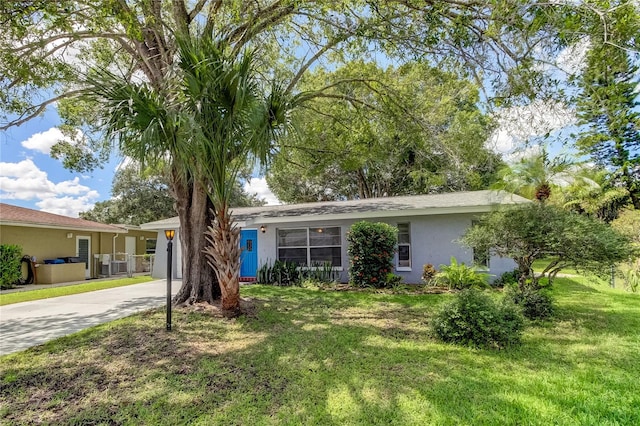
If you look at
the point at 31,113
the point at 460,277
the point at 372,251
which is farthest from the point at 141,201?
the point at 460,277

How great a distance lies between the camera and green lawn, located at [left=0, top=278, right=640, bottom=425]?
10.9 ft

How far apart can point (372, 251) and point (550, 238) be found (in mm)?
5406

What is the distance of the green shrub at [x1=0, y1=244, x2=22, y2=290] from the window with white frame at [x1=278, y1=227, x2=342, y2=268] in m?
10.0

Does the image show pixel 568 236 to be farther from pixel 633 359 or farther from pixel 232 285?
pixel 232 285

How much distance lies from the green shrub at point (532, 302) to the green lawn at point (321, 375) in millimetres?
280

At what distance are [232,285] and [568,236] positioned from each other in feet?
20.9

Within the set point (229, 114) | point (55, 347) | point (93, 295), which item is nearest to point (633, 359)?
point (229, 114)

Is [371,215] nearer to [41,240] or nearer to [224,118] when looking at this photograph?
[224,118]

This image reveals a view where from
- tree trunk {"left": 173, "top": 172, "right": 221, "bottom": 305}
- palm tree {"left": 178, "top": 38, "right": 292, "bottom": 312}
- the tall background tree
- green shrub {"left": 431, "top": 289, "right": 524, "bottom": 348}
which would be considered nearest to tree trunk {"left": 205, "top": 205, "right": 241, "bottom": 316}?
palm tree {"left": 178, "top": 38, "right": 292, "bottom": 312}

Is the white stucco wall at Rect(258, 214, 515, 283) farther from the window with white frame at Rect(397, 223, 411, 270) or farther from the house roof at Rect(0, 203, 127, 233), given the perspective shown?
the house roof at Rect(0, 203, 127, 233)

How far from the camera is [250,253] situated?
14211 millimetres

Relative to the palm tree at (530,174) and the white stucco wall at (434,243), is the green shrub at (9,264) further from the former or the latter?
the palm tree at (530,174)

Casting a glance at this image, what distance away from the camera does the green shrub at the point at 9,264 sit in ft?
40.2

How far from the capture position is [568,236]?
589cm
